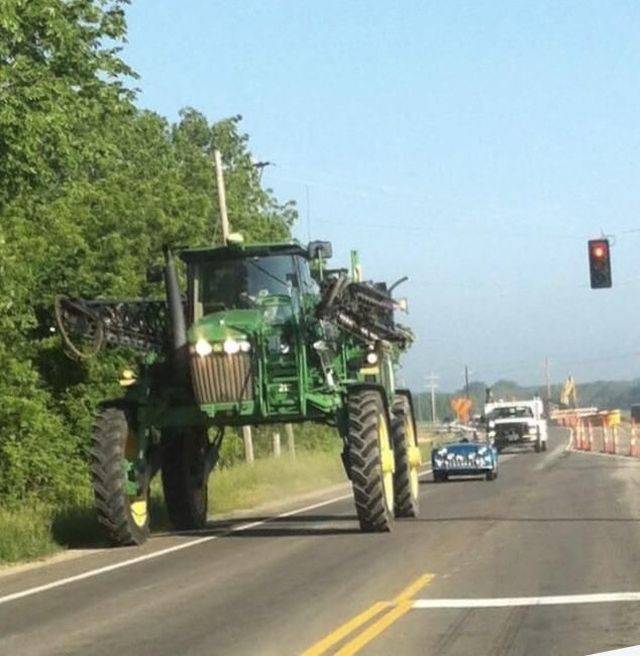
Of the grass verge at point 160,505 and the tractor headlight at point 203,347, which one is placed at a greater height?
the tractor headlight at point 203,347

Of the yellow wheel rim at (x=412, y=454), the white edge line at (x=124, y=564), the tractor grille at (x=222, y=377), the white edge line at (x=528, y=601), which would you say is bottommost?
the white edge line at (x=528, y=601)

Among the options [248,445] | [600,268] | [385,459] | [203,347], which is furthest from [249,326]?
[248,445]

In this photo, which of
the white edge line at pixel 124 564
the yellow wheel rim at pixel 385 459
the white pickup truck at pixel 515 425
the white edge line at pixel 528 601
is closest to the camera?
the white edge line at pixel 528 601

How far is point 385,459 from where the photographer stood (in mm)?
21062

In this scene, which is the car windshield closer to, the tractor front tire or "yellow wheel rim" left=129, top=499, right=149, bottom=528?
the tractor front tire

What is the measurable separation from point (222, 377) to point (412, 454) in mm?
4946

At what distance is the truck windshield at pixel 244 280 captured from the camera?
69.4ft

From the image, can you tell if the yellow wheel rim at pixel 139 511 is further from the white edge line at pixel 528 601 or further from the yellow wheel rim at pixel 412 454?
the white edge line at pixel 528 601

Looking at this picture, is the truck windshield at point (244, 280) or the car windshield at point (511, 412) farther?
the car windshield at point (511, 412)

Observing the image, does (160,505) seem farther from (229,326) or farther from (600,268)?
(600,268)

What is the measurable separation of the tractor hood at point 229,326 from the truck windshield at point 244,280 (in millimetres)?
398

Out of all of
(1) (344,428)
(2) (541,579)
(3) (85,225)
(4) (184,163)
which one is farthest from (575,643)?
(4) (184,163)

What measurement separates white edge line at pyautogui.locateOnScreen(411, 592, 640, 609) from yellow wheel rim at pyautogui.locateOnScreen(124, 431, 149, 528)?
8168 millimetres

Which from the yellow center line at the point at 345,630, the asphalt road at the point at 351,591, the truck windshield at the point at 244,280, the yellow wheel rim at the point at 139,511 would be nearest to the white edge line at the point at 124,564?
the asphalt road at the point at 351,591
